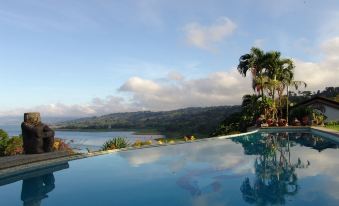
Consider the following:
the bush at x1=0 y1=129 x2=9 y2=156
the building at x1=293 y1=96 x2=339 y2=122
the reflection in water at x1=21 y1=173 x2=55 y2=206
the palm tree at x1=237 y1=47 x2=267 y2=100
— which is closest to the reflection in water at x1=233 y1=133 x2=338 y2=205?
the reflection in water at x1=21 y1=173 x2=55 y2=206

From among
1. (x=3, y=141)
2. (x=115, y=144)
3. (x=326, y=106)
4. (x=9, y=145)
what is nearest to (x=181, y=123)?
(x=326, y=106)

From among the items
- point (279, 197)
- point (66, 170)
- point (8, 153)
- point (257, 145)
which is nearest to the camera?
point (279, 197)

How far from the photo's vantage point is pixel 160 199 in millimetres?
8875

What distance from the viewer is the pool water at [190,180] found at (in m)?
8.77

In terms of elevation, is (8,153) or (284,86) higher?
(284,86)

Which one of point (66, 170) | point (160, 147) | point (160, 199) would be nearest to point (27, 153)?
point (66, 170)

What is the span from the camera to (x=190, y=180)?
433 inches

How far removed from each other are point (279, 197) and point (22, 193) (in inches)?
269

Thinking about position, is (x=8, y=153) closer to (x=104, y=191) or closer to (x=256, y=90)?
(x=104, y=191)

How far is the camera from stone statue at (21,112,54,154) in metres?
A: 12.8

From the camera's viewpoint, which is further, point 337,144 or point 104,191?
point 337,144

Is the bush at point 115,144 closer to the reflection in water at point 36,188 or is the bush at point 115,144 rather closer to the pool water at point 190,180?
the pool water at point 190,180

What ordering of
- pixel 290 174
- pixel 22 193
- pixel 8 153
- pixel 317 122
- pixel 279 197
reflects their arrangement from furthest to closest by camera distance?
1. pixel 317 122
2. pixel 8 153
3. pixel 290 174
4. pixel 22 193
5. pixel 279 197

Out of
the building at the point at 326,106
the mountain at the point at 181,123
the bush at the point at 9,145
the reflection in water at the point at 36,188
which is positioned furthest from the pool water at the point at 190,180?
the mountain at the point at 181,123
